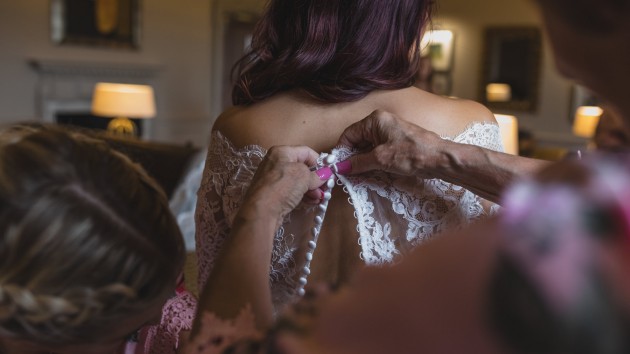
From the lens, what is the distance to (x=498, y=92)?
8203mm

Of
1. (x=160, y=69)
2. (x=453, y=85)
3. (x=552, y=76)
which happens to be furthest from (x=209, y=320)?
(x=453, y=85)

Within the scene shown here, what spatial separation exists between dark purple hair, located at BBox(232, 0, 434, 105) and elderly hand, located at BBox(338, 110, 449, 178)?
0.25 ft

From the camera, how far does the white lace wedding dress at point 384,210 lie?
1104 mm

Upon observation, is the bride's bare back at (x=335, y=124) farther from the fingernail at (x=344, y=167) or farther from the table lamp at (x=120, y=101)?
the table lamp at (x=120, y=101)

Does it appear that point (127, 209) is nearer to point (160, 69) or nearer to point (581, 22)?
point (581, 22)

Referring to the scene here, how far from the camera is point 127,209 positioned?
0.78 metres

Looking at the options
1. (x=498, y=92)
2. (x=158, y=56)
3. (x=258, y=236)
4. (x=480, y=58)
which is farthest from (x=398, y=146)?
(x=480, y=58)

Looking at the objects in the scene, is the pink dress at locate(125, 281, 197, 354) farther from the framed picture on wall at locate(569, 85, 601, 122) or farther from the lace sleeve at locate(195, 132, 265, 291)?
the framed picture on wall at locate(569, 85, 601, 122)

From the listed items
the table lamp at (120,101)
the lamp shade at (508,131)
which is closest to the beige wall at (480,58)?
the table lamp at (120,101)

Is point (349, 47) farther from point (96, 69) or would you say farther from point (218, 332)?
point (96, 69)

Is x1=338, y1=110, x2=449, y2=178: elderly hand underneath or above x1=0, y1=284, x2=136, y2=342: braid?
above

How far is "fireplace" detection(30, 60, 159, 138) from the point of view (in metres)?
5.93

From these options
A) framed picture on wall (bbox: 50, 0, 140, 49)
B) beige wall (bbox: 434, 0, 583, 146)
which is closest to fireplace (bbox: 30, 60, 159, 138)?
framed picture on wall (bbox: 50, 0, 140, 49)

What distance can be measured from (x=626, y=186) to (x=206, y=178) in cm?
98
